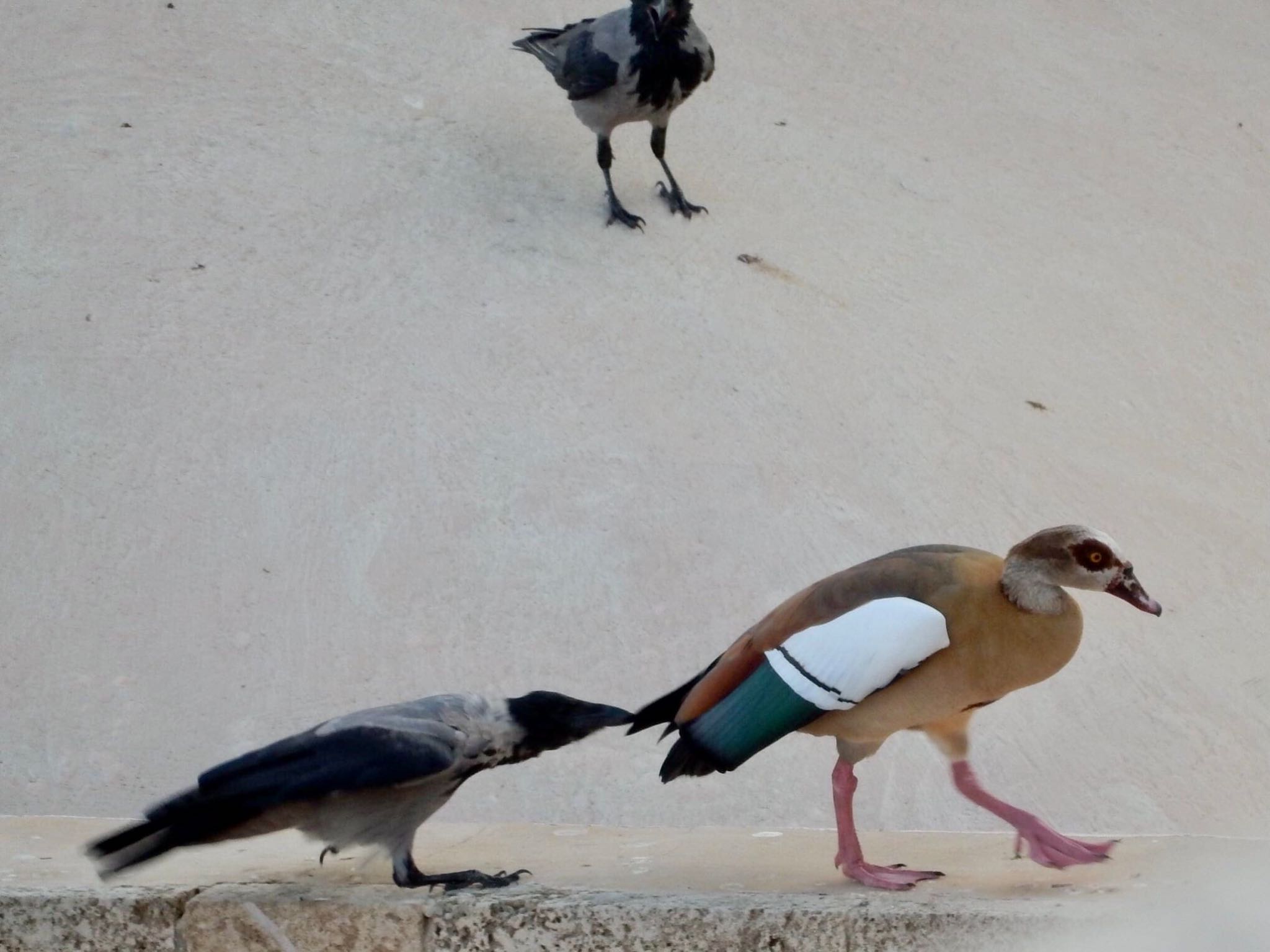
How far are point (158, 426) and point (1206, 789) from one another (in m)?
3.15

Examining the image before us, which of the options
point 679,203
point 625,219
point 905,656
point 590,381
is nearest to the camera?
point 905,656

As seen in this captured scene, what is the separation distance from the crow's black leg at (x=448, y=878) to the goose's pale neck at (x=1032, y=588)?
2.80ft

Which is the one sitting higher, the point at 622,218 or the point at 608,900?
the point at 608,900

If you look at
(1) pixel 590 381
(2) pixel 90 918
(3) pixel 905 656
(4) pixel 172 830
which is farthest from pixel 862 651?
(1) pixel 590 381

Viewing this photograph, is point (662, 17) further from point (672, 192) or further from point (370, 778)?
point (370, 778)

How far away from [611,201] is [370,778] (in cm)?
394

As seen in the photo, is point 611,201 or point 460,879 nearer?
point 460,879

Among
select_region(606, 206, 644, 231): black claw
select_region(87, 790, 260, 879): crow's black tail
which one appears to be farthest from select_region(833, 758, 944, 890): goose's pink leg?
select_region(606, 206, 644, 231): black claw

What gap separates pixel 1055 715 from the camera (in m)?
4.17

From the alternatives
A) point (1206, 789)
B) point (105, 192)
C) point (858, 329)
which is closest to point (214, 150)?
point (105, 192)

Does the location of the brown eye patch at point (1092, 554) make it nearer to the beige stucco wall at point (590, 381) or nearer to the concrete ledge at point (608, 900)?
the concrete ledge at point (608, 900)

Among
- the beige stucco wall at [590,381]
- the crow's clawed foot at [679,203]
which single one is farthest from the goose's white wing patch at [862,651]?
the crow's clawed foot at [679,203]

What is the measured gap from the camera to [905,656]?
2217 millimetres

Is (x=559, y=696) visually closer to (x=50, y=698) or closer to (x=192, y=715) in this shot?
(x=192, y=715)
